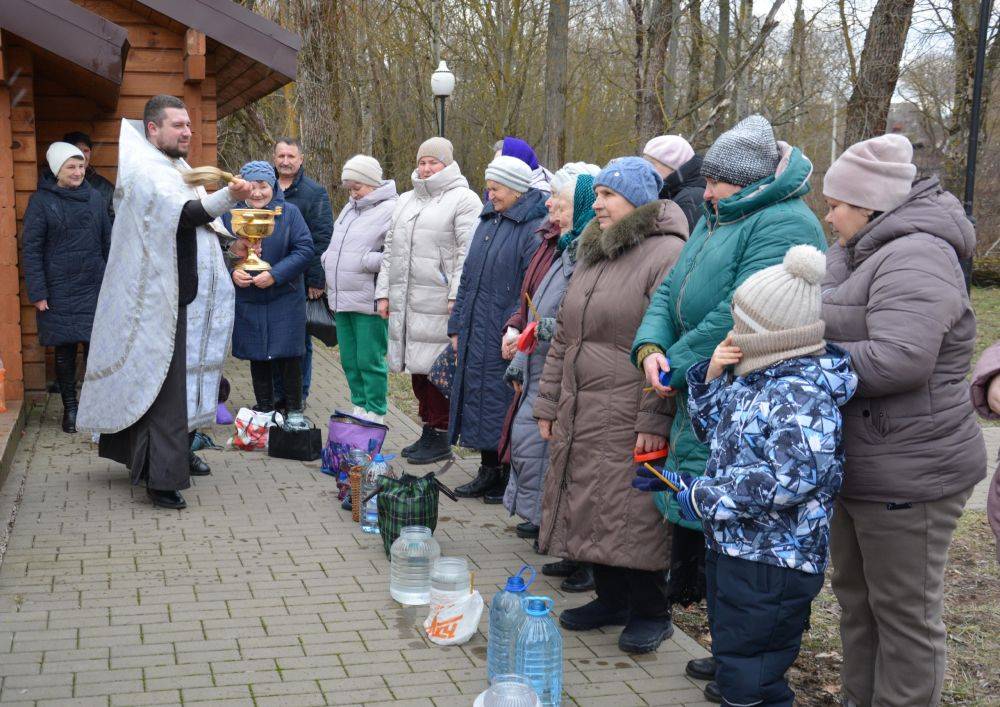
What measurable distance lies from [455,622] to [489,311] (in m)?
2.38

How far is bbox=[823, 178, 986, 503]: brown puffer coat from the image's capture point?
3.21 meters

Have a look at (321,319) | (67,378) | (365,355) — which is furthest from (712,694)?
(67,378)

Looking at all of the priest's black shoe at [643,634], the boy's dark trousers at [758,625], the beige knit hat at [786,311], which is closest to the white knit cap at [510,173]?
the priest's black shoe at [643,634]

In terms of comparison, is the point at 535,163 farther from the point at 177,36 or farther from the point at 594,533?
the point at 177,36

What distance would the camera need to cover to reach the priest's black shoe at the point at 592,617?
4.58 metres

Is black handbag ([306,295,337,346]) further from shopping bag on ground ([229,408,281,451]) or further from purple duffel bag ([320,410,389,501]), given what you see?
purple duffel bag ([320,410,389,501])

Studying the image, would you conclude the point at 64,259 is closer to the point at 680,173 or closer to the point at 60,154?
the point at 60,154

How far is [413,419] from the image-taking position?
9297 millimetres

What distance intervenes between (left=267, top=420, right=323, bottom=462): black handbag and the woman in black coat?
5.56 feet

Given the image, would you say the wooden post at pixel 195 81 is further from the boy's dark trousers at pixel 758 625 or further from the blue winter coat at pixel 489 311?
the boy's dark trousers at pixel 758 625

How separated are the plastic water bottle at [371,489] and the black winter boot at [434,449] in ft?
4.47

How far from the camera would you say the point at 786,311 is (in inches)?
124

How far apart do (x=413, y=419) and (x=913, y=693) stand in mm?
6262

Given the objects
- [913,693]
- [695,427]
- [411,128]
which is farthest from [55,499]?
[411,128]
